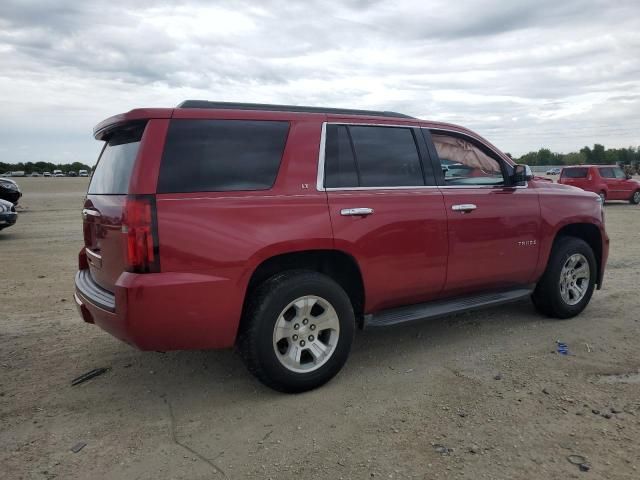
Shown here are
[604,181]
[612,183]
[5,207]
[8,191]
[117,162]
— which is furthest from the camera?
[612,183]

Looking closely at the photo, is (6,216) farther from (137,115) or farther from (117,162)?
(137,115)

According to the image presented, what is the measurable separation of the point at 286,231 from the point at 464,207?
1.68 metres

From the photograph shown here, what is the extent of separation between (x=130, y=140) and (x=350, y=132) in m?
1.55

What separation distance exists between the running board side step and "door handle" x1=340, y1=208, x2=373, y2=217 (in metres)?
0.77

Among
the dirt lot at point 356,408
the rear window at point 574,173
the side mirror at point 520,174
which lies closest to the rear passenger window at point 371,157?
the side mirror at point 520,174

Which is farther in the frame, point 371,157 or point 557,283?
point 557,283

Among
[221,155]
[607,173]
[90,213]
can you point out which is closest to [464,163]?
[221,155]

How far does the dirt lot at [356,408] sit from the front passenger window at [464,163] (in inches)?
54.6

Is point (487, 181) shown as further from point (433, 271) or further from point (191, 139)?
point (191, 139)

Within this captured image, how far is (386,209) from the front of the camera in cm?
390

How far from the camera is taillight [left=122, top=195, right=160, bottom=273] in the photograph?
3055mm

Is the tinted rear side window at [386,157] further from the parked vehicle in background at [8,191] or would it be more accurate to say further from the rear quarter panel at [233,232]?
the parked vehicle in background at [8,191]

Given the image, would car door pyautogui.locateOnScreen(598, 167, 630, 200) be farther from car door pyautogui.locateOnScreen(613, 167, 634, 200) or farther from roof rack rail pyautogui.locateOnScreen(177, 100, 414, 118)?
roof rack rail pyautogui.locateOnScreen(177, 100, 414, 118)

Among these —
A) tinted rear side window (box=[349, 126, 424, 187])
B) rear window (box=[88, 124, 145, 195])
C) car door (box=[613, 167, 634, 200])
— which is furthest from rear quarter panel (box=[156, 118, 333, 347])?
car door (box=[613, 167, 634, 200])
